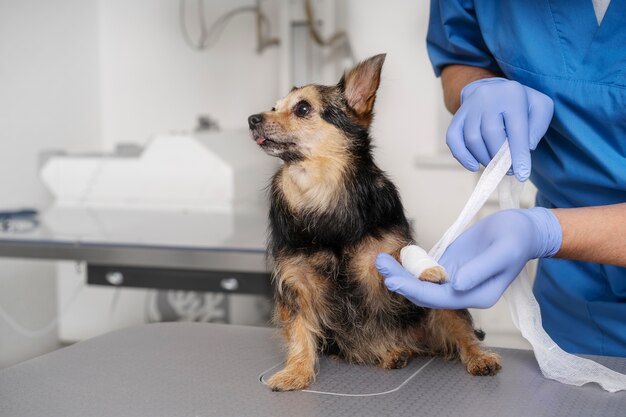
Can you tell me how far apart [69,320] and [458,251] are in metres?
2.21

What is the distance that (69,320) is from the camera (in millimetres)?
2771

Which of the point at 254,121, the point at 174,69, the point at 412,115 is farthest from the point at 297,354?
the point at 174,69

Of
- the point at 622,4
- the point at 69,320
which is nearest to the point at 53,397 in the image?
the point at 622,4

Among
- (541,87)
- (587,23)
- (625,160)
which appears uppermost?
(587,23)

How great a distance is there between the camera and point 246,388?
972mm

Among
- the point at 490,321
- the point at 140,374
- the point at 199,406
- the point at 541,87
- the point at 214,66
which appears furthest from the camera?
the point at 214,66

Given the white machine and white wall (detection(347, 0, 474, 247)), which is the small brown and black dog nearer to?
the white machine

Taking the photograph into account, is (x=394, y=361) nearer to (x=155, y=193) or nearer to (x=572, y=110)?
(x=572, y=110)

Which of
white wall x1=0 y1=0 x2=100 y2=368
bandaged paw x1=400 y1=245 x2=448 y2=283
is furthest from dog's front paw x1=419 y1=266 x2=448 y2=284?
white wall x1=0 y1=0 x2=100 y2=368

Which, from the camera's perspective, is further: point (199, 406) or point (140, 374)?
point (140, 374)

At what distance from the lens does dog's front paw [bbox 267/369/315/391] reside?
967mm

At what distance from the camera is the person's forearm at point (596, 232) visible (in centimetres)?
96

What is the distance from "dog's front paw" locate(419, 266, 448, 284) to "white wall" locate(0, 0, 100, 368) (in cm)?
226

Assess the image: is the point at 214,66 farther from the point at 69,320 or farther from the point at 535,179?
the point at 535,179
